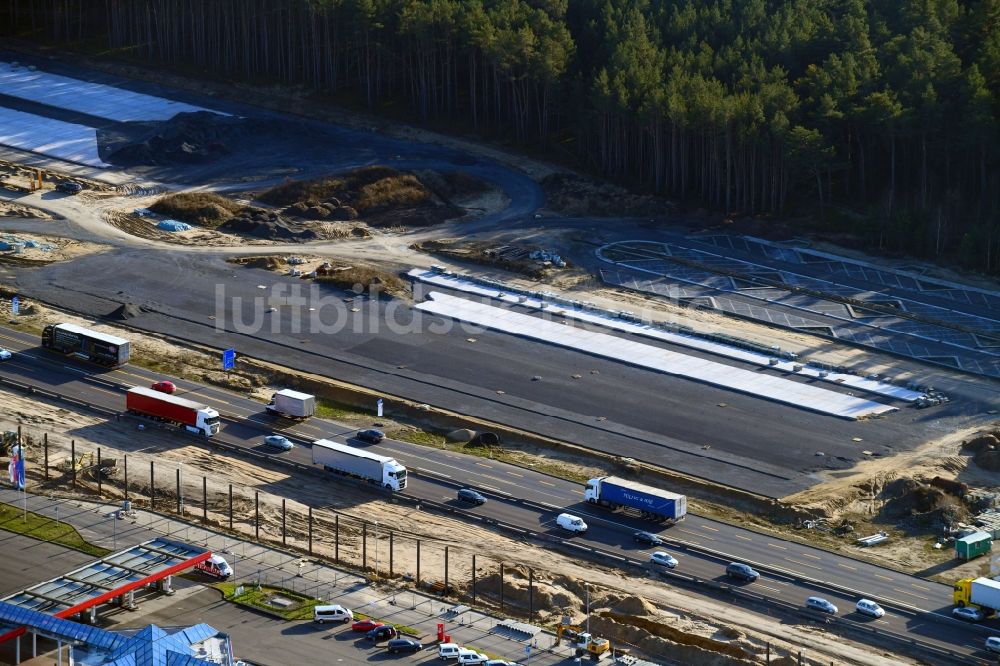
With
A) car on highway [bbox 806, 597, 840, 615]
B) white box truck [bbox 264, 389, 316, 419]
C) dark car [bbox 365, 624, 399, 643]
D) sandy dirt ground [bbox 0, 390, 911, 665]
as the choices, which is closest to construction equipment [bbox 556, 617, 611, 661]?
sandy dirt ground [bbox 0, 390, 911, 665]

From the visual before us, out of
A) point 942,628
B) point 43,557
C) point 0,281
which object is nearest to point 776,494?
point 942,628

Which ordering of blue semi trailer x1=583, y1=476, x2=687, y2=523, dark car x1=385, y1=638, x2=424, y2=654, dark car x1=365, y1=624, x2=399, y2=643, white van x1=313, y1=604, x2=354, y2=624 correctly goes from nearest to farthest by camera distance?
dark car x1=385, y1=638, x2=424, y2=654 → dark car x1=365, y1=624, x2=399, y2=643 → white van x1=313, y1=604, x2=354, y2=624 → blue semi trailer x1=583, y1=476, x2=687, y2=523

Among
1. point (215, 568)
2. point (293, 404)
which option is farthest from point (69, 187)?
point (215, 568)

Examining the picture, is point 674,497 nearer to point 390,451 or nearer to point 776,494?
point 776,494

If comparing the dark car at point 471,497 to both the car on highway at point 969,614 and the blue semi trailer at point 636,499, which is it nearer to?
the blue semi trailer at point 636,499

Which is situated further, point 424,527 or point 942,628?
point 424,527

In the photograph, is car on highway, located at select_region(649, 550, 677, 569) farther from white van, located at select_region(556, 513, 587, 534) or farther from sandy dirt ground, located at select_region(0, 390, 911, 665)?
white van, located at select_region(556, 513, 587, 534)

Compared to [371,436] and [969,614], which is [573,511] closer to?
[371,436]
